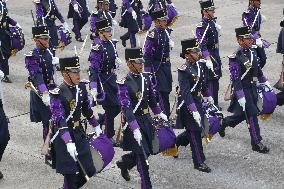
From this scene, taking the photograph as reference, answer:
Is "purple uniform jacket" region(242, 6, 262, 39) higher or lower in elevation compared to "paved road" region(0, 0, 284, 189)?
higher

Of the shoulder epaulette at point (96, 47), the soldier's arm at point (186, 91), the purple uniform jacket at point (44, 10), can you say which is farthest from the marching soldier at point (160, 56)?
the purple uniform jacket at point (44, 10)

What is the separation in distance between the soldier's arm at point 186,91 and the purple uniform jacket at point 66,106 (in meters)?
1.84

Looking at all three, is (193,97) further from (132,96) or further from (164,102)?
(164,102)

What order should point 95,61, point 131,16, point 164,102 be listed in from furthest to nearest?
point 131,16 < point 164,102 < point 95,61

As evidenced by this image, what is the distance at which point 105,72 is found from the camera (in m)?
11.6

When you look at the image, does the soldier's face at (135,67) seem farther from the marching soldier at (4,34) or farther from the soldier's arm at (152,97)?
the marching soldier at (4,34)

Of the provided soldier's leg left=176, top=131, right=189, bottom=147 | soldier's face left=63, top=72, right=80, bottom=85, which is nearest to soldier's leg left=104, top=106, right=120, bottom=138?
soldier's leg left=176, top=131, right=189, bottom=147

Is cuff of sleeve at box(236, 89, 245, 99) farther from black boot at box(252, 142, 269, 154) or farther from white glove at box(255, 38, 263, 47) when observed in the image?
white glove at box(255, 38, 263, 47)

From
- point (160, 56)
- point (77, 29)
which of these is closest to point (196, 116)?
point (160, 56)

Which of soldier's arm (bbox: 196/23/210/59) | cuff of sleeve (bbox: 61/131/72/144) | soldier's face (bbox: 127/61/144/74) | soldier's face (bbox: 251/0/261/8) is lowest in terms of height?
cuff of sleeve (bbox: 61/131/72/144)

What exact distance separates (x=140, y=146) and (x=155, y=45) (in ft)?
12.3

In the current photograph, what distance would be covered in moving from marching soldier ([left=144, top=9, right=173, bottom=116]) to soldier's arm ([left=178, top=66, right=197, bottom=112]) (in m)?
2.36

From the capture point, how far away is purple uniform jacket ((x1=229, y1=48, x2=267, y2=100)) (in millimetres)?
10672

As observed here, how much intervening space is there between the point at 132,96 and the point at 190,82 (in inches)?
53.3
